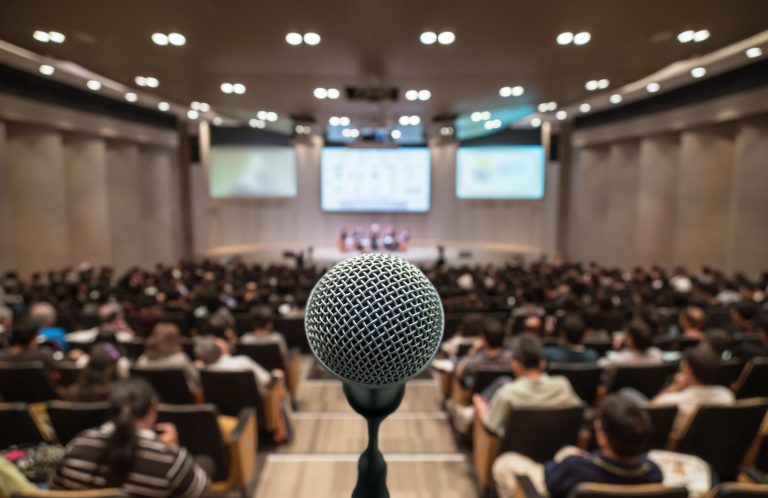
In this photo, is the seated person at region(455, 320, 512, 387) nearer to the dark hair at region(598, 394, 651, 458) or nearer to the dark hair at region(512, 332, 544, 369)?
the dark hair at region(512, 332, 544, 369)

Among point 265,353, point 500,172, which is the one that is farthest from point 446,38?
point 500,172

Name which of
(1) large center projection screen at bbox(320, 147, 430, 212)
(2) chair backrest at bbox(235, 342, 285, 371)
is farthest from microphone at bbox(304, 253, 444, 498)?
(1) large center projection screen at bbox(320, 147, 430, 212)

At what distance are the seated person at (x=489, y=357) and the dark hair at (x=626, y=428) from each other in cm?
182

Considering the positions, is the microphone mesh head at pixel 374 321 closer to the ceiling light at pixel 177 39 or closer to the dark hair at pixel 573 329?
the dark hair at pixel 573 329

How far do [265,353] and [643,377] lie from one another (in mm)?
3440

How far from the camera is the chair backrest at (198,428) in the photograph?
2.94 metres

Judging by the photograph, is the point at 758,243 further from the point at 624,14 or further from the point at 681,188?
the point at 624,14

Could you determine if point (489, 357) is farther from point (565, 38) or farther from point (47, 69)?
point (47, 69)

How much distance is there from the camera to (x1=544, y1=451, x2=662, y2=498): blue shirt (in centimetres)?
217

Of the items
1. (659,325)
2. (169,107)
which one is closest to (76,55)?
(169,107)

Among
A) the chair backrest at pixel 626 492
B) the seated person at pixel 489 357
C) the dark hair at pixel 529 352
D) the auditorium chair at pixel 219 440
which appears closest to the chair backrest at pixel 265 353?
the auditorium chair at pixel 219 440

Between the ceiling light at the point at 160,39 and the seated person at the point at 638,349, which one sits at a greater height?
the ceiling light at the point at 160,39

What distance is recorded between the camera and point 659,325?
621 centimetres

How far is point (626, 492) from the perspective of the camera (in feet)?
6.25
